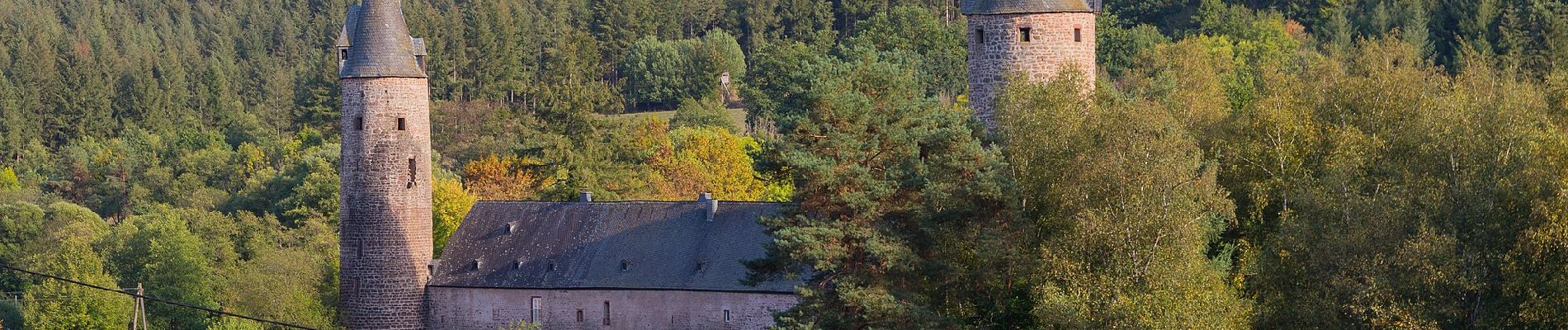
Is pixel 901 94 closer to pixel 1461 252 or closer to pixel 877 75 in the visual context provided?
pixel 877 75

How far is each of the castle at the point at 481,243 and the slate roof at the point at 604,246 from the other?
0.03 m

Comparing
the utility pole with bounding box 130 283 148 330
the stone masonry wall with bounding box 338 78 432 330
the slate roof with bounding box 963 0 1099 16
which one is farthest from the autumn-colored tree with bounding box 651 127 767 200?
the slate roof with bounding box 963 0 1099 16

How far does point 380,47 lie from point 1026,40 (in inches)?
524

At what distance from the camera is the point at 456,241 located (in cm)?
4675

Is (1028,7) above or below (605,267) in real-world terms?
above

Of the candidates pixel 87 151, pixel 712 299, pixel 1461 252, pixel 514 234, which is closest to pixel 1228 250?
pixel 1461 252

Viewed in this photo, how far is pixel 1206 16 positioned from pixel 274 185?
33.4m

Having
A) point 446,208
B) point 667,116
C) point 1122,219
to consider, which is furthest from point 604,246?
point 667,116

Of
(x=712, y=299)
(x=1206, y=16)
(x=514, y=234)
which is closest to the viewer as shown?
(x=712, y=299)

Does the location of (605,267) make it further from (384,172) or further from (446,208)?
(446,208)

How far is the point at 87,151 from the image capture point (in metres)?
92.2

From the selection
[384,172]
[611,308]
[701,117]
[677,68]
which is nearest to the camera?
[611,308]

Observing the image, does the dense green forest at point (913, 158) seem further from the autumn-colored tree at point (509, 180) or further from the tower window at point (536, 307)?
the tower window at point (536, 307)

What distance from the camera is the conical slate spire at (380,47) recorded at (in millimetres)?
45281
